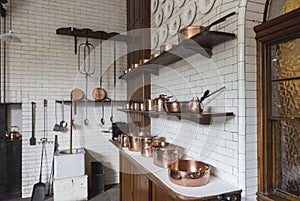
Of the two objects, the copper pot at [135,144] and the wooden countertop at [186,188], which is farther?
the copper pot at [135,144]

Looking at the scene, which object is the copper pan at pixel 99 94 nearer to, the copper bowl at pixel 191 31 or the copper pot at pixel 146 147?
the copper pot at pixel 146 147

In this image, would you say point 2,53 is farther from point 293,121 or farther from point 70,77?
point 293,121

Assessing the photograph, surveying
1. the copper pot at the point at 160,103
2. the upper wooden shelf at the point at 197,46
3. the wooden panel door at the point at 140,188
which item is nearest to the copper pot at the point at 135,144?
the wooden panel door at the point at 140,188

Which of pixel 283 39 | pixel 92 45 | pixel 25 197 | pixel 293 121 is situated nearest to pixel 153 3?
pixel 92 45

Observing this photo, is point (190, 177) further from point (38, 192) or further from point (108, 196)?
point (38, 192)

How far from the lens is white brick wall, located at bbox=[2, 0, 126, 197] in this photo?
10.6ft

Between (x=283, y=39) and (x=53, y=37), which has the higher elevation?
(x=53, y=37)

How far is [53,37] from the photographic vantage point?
135 inches

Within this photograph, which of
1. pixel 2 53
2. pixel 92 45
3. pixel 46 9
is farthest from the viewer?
pixel 92 45

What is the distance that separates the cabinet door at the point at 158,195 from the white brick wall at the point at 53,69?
211cm

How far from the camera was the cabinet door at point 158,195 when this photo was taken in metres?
Result: 1.48

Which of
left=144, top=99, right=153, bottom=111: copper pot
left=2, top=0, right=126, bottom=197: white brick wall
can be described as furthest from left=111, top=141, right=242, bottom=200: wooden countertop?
left=2, top=0, right=126, bottom=197: white brick wall

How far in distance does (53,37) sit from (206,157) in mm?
2904

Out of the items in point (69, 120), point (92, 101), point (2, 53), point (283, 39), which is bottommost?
point (69, 120)
